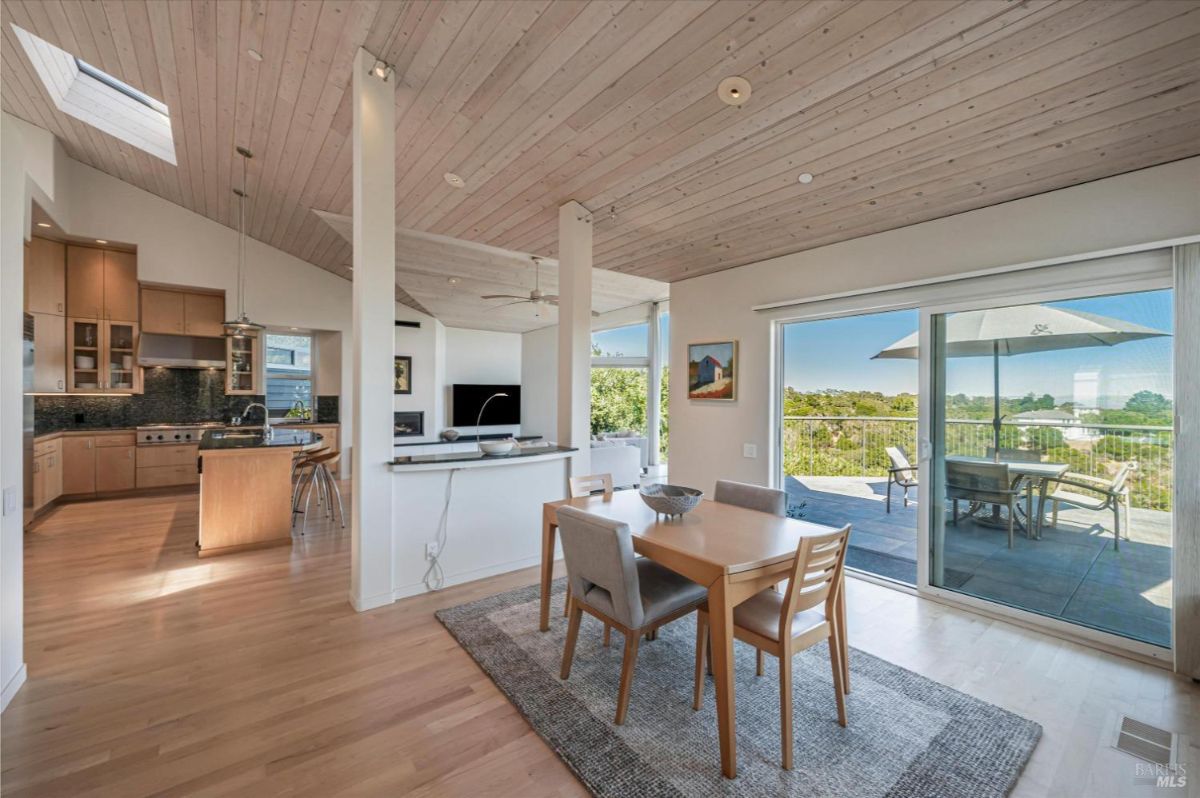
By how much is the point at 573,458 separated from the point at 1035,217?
336 centimetres

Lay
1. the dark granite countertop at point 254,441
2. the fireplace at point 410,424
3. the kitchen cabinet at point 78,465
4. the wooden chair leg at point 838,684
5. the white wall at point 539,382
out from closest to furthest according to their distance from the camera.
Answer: the wooden chair leg at point 838,684, the dark granite countertop at point 254,441, the kitchen cabinet at point 78,465, the fireplace at point 410,424, the white wall at point 539,382

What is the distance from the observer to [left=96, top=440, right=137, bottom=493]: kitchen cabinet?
543 cm

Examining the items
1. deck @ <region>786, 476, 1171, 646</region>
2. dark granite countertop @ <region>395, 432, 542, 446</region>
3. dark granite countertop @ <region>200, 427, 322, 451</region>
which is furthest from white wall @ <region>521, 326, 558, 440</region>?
deck @ <region>786, 476, 1171, 646</region>

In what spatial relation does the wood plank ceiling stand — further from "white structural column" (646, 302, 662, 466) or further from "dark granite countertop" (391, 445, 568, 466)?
"white structural column" (646, 302, 662, 466)

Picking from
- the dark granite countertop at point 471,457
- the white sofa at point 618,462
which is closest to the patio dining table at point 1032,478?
the dark granite countertop at point 471,457

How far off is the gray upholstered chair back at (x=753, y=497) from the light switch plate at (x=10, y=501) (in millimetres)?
3358

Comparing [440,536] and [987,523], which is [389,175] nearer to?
[440,536]

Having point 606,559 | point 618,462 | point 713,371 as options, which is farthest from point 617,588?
point 618,462

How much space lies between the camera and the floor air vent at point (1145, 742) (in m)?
1.78

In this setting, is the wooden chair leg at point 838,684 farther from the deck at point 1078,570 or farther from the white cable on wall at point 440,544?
the white cable on wall at point 440,544

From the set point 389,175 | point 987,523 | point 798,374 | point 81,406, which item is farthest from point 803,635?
point 81,406

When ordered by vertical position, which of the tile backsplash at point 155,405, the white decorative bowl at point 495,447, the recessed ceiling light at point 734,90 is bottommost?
the white decorative bowl at point 495,447

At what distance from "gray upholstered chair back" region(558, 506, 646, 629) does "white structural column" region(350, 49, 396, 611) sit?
4.79 feet

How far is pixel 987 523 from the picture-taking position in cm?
308
